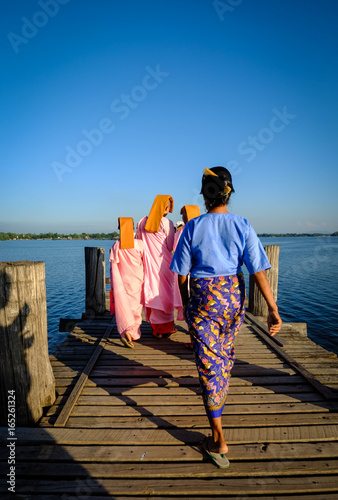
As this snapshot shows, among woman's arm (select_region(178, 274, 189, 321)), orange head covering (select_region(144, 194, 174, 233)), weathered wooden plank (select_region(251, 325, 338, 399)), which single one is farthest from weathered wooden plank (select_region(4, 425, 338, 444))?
orange head covering (select_region(144, 194, 174, 233))

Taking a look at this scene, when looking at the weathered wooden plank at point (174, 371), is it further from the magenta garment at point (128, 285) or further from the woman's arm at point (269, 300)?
the woman's arm at point (269, 300)

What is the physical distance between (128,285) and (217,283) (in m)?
2.17

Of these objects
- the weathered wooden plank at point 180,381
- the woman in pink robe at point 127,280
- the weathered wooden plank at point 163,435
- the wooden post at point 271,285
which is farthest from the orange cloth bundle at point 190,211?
the weathered wooden plank at point 163,435

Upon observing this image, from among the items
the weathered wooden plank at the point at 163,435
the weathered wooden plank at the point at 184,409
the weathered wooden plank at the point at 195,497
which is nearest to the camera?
the weathered wooden plank at the point at 195,497

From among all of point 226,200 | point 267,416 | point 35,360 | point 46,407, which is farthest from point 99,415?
point 226,200

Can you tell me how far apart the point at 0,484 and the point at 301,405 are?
240 cm

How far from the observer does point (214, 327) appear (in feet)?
6.42

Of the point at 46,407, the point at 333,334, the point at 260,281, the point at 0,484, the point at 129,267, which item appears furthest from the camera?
the point at 333,334

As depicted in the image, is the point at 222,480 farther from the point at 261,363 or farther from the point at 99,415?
the point at 261,363

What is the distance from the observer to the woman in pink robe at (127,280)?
3.77m

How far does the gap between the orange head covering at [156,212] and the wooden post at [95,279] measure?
5.33ft

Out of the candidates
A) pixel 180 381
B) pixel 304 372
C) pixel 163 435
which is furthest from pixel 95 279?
pixel 304 372

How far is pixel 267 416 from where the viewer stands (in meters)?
2.37

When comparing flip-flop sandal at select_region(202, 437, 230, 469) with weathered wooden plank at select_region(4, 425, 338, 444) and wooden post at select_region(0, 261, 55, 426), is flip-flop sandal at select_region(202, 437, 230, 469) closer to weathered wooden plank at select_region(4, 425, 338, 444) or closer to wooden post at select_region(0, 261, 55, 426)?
weathered wooden plank at select_region(4, 425, 338, 444)
